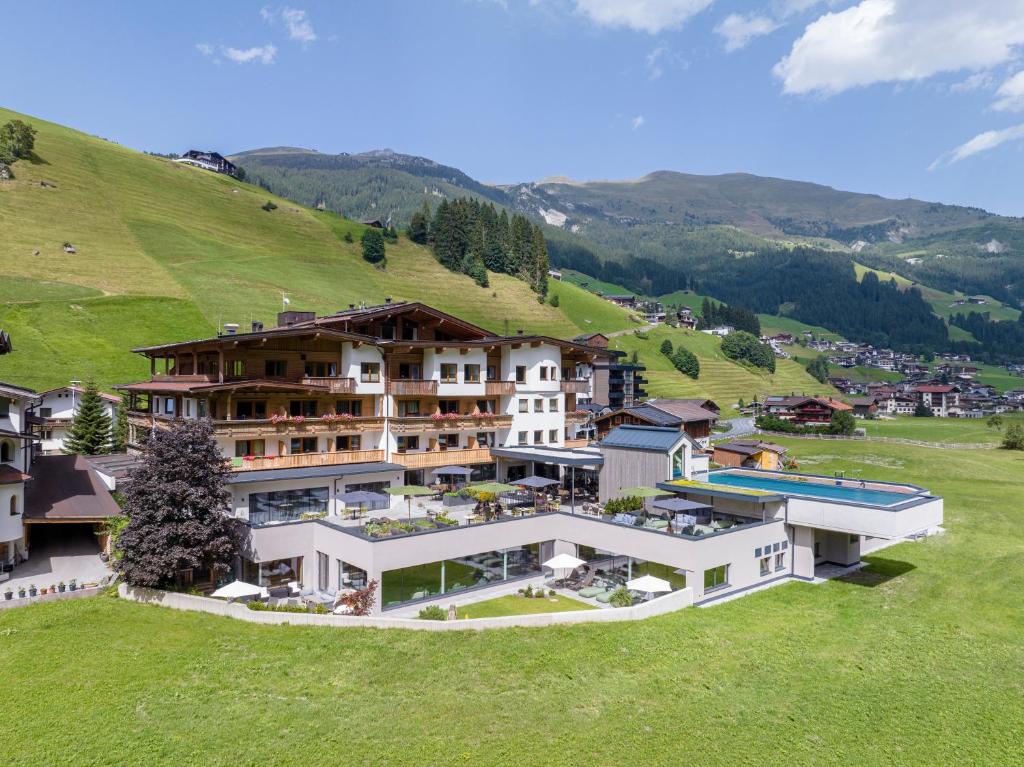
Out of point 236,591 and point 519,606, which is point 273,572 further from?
point 519,606

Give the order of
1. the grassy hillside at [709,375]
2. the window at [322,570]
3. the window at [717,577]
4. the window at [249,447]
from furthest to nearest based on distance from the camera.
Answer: the grassy hillside at [709,375] < the window at [249,447] < the window at [322,570] < the window at [717,577]

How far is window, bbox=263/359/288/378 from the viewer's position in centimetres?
4078

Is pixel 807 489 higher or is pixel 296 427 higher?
pixel 296 427

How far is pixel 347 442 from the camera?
1688 inches

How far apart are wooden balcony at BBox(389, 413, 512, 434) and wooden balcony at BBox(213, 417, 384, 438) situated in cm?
132

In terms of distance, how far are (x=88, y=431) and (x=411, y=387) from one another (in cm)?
2949

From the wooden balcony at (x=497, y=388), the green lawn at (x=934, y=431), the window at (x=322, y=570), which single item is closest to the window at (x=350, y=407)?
the wooden balcony at (x=497, y=388)

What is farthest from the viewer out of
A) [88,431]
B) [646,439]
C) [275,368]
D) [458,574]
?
[88,431]


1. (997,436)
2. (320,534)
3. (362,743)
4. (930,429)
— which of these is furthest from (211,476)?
(930,429)

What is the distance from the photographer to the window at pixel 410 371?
45.9m

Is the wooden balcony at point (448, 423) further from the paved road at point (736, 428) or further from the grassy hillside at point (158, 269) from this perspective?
the paved road at point (736, 428)

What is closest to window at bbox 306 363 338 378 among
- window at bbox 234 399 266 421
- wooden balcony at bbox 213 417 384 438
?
wooden balcony at bbox 213 417 384 438

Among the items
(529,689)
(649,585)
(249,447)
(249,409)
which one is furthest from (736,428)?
(529,689)

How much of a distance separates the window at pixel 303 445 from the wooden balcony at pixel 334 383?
11.0 feet
